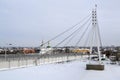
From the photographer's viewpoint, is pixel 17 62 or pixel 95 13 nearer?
pixel 17 62

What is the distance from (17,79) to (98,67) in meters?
28.9

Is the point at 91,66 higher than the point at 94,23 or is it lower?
lower

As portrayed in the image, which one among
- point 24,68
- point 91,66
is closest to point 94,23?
point 91,66

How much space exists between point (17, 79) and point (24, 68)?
1334 cm

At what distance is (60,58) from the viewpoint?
8019 cm

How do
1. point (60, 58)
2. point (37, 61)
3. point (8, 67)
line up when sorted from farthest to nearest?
1. point (60, 58)
2. point (37, 61)
3. point (8, 67)

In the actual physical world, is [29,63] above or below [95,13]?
below

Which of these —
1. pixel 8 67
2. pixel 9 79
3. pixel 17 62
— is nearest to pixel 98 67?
pixel 17 62

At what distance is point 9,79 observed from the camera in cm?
3372

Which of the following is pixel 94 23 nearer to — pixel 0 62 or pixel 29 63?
pixel 29 63

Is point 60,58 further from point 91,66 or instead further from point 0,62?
point 0,62

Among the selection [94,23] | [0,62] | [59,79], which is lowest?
[59,79]

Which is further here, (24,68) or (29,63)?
(29,63)

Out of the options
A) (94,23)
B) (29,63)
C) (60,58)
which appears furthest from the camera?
(60,58)
